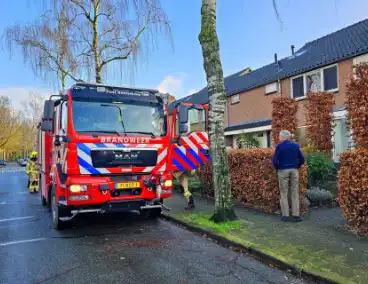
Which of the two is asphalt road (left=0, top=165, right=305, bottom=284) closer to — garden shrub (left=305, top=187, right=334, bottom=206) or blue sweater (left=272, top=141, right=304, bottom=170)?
blue sweater (left=272, top=141, right=304, bottom=170)

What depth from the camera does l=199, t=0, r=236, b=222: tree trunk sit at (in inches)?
255

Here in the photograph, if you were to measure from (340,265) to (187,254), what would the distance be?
2.15 m

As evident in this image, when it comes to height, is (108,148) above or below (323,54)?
below

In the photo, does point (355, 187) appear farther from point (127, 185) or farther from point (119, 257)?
point (127, 185)

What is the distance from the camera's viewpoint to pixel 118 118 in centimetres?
658

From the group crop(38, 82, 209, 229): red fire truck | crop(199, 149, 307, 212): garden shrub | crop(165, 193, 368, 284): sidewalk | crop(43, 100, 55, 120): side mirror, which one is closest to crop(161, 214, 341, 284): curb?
crop(165, 193, 368, 284): sidewalk

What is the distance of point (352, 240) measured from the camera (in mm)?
5074

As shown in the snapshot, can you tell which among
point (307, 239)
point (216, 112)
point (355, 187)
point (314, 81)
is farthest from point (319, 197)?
point (314, 81)

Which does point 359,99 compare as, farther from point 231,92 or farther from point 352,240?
point 231,92

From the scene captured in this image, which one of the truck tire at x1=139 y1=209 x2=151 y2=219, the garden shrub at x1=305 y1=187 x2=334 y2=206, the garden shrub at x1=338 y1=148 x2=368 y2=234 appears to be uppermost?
the garden shrub at x1=338 y1=148 x2=368 y2=234

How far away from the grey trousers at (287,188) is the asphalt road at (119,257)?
6.30 ft

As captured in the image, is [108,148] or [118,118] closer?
[108,148]

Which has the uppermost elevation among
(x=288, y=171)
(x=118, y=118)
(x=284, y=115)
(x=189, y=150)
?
(x=284, y=115)

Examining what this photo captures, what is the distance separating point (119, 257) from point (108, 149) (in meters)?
2.14
